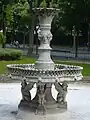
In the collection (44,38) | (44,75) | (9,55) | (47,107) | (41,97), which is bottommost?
(9,55)

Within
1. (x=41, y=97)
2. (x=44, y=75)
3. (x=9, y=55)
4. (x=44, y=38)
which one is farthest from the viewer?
(x=9, y=55)

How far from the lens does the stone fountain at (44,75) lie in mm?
9203

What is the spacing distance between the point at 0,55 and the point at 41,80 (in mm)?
14792

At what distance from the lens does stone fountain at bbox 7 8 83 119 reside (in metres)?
9.20

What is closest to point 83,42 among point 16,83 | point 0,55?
point 0,55

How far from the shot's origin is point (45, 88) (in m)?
9.96

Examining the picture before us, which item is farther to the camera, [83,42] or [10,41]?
[10,41]

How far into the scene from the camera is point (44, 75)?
30.1ft

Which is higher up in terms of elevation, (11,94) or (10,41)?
(11,94)

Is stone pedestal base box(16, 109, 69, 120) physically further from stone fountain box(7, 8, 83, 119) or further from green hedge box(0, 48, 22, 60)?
green hedge box(0, 48, 22, 60)

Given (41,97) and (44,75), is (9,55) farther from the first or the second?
(44,75)

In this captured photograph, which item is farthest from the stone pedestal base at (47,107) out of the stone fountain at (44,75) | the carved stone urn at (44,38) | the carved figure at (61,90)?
the carved stone urn at (44,38)

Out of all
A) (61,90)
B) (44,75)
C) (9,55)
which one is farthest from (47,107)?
(9,55)

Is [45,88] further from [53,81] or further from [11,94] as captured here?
[11,94]
